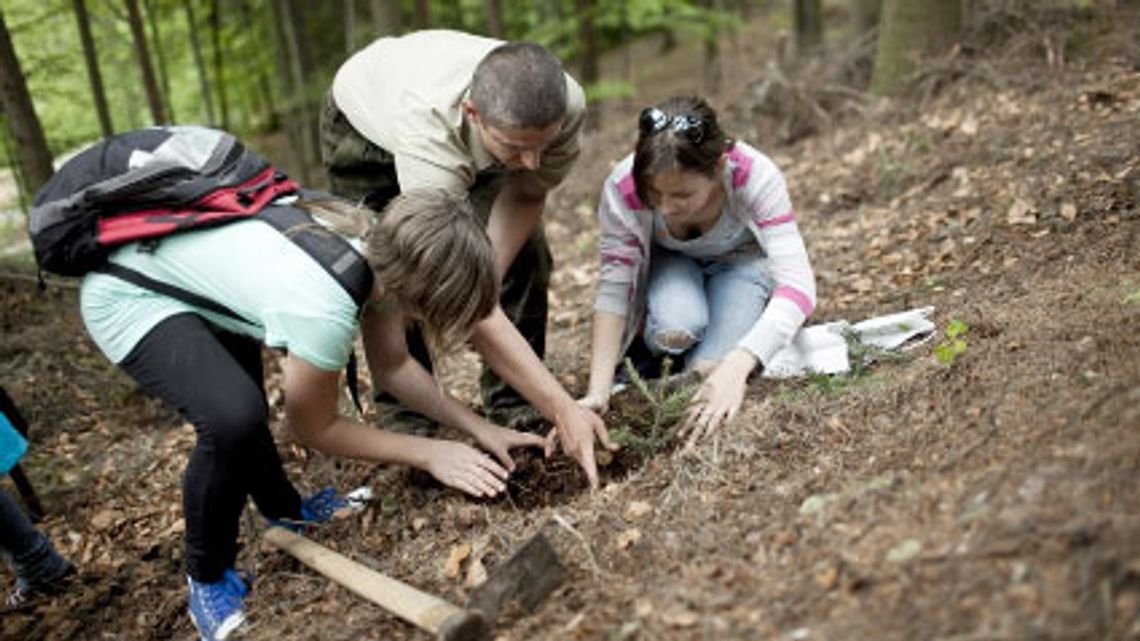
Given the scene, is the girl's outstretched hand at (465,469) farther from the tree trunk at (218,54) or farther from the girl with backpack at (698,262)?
the tree trunk at (218,54)

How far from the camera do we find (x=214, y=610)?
2.76 metres

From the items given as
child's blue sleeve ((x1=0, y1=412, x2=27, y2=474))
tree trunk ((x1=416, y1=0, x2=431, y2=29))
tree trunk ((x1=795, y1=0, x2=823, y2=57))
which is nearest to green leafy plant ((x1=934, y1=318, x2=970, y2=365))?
child's blue sleeve ((x1=0, y1=412, x2=27, y2=474))

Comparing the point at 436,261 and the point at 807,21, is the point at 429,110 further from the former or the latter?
the point at 807,21

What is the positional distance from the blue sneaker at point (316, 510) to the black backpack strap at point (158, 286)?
3.21 feet

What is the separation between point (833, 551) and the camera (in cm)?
214

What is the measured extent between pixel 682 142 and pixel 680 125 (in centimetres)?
6

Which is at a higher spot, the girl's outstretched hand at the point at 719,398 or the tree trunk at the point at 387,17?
the tree trunk at the point at 387,17

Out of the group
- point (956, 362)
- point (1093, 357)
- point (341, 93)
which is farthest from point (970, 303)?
point (341, 93)

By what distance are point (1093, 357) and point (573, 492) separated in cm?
172

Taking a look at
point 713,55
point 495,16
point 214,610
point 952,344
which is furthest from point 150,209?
point 713,55

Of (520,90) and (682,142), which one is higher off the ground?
(520,90)

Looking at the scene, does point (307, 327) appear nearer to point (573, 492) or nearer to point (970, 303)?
point (573, 492)

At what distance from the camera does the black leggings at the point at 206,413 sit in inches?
99.7

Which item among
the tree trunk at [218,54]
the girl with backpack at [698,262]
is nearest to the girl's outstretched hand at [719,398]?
the girl with backpack at [698,262]
